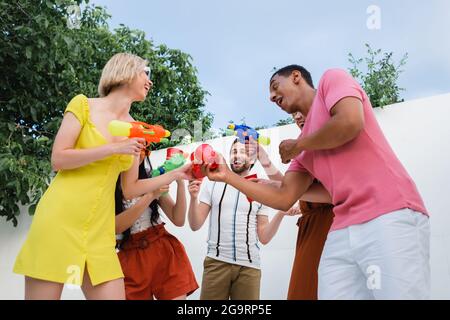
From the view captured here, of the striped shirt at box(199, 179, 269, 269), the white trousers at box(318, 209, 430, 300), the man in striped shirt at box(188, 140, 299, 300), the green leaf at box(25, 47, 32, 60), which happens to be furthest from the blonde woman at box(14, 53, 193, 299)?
the green leaf at box(25, 47, 32, 60)

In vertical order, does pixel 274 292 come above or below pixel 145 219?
below

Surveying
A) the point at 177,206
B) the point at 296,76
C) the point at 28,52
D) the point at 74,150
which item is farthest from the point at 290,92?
the point at 28,52

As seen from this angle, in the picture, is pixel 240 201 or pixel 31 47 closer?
pixel 240 201

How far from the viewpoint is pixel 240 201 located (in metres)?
3.25

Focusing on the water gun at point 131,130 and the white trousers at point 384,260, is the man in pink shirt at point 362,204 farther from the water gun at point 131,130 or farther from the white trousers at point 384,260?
the water gun at point 131,130

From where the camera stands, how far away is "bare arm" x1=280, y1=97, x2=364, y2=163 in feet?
4.78

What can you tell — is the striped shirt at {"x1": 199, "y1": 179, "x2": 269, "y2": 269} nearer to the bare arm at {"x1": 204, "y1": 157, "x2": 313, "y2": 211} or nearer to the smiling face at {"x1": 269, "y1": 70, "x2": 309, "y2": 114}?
the bare arm at {"x1": 204, "y1": 157, "x2": 313, "y2": 211}

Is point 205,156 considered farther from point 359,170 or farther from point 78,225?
point 359,170

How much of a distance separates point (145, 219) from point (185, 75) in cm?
399

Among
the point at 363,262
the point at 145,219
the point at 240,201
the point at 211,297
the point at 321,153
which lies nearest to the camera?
the point at 363,262

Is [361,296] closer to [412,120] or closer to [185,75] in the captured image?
[412,120]

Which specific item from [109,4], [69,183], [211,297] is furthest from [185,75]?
[69,183]

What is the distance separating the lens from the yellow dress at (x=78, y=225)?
5.68 ft

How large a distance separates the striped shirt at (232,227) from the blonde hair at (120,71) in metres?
1.40
